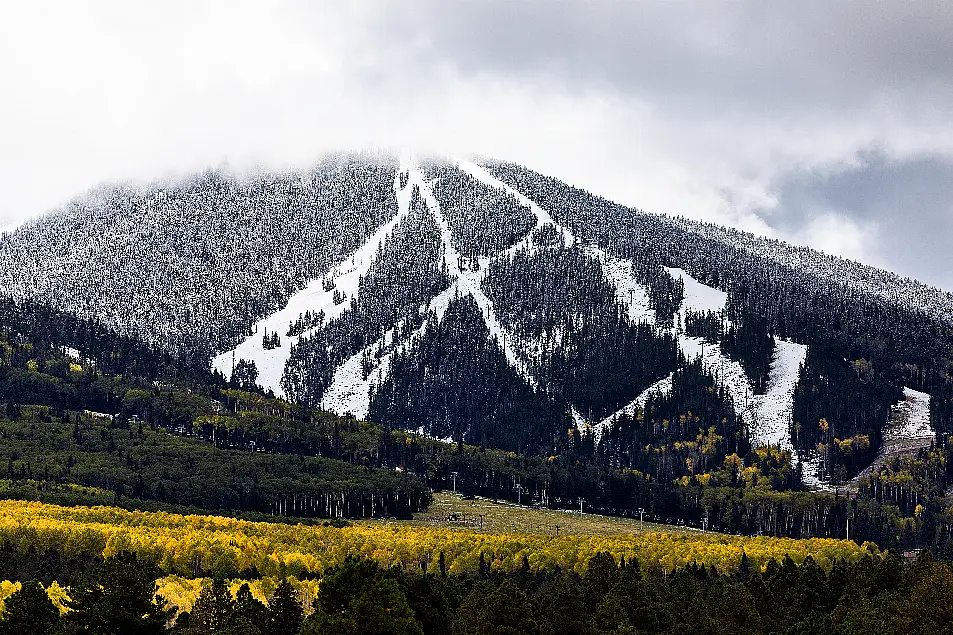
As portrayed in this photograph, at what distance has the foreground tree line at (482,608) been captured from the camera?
60.9m

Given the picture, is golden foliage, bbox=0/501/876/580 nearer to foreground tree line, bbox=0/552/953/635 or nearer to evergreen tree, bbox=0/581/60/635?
foreground tree line, bbox=0/552/953/635

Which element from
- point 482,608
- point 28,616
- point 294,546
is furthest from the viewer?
point 294,546

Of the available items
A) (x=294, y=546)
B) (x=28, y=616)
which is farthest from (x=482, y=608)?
(x=294, y=546)

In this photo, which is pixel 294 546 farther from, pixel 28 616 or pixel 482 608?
pixel 482 608

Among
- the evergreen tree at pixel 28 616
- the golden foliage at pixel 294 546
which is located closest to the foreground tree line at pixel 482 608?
the evergreen tree at pixel 28 616

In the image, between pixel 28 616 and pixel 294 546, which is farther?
pixel 294 546

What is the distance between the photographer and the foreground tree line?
60875mm

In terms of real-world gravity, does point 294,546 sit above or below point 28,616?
below

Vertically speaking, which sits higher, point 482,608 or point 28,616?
point 482,608

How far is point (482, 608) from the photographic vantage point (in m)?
79.2

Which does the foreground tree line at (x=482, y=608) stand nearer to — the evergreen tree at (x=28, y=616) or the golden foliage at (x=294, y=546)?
the evergreen tree at (x=28, y=616)

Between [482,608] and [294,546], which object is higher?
[482,608]

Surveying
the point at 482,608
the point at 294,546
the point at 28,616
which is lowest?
the point at 294,546

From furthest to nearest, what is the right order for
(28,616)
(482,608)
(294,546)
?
(294,546)
(482,608)
(28,616)
